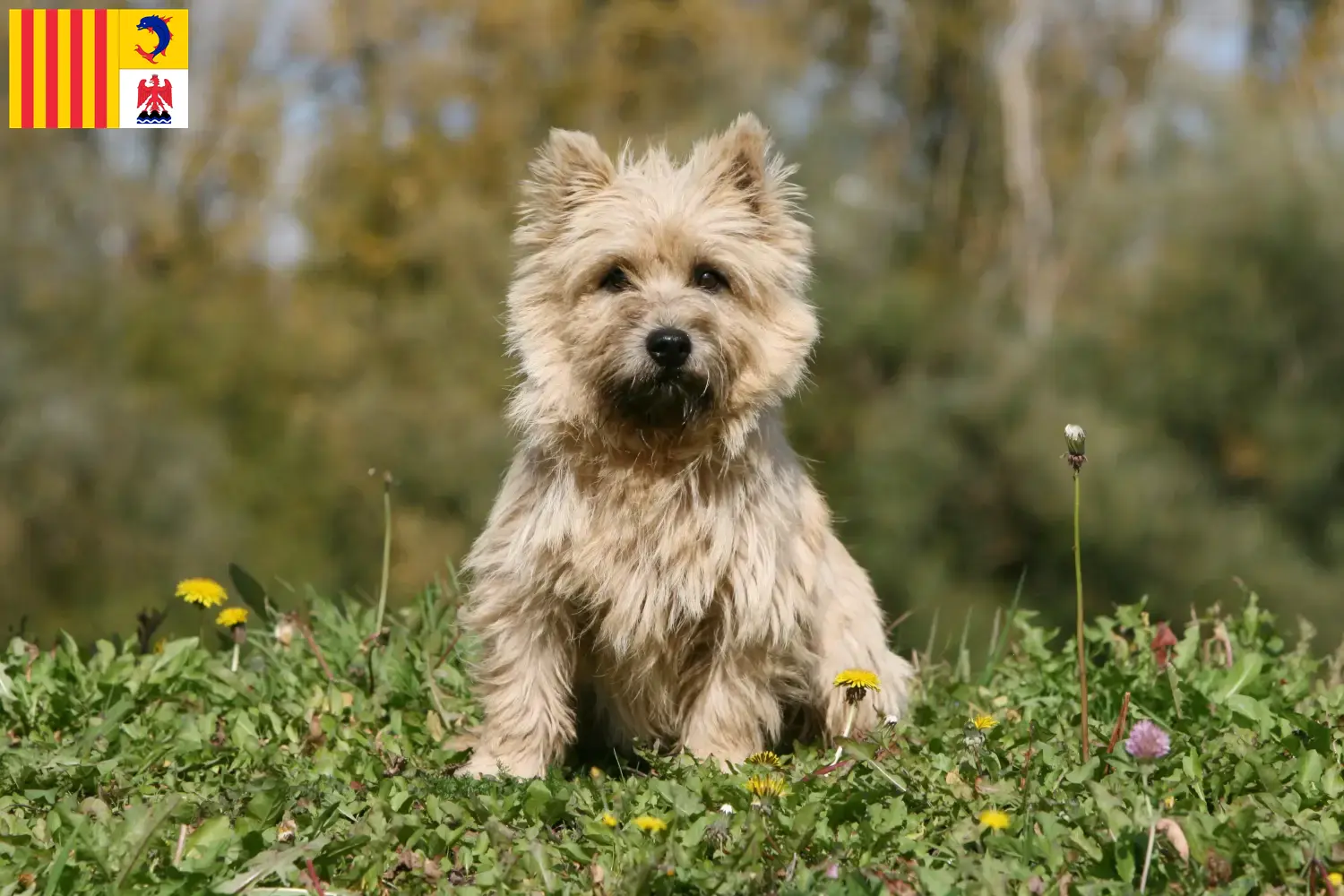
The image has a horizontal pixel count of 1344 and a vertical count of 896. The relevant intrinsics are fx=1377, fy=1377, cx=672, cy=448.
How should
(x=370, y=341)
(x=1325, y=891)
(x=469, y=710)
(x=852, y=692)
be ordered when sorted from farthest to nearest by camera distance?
(x=370, y=341)
(x=469, y=710)
(x=852, y=692)
(x=1325, y=891)

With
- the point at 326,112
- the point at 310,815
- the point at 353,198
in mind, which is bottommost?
the point at 310,815

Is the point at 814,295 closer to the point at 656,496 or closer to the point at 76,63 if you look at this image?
the point at 76,63

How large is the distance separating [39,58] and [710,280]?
9.27 metres

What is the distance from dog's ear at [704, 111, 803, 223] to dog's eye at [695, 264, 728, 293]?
1.11ft

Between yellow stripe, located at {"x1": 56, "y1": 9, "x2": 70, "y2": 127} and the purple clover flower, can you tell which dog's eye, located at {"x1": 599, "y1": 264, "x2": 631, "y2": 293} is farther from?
yellow stripe, located at {"x1": 56, "y1": 9, "x2": 70, "y2": 127}

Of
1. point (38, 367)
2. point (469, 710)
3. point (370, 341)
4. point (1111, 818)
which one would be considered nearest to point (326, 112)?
point (370, 341)

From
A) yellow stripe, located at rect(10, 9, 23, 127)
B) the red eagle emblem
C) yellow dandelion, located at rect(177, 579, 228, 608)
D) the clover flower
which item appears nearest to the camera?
the clover flower

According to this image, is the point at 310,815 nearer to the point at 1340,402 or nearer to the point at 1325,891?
the point at 1325,891

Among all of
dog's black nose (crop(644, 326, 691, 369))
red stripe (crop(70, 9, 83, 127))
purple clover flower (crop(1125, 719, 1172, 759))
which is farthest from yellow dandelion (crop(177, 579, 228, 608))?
red stripe (crop(70, 9, 83, 127))

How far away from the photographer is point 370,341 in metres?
22.3

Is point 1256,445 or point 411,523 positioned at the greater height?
point 1256,445

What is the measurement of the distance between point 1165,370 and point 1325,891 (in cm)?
1580

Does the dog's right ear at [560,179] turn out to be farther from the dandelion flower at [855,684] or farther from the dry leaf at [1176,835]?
the dry leaf at [1176,835]

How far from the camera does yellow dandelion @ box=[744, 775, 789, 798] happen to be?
11.8 feet
